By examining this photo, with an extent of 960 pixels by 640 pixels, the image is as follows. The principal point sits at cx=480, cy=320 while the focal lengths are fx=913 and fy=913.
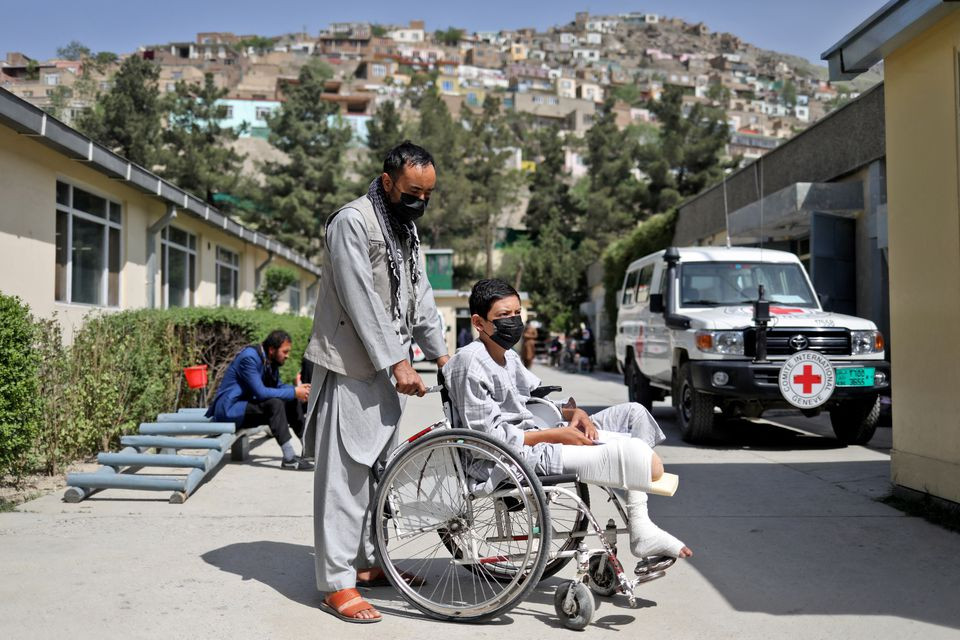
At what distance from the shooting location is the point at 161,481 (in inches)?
265

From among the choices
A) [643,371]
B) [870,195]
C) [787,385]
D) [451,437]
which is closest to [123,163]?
[643,371]

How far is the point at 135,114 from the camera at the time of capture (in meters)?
34.7

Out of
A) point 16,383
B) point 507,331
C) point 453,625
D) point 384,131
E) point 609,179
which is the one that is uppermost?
point 384,131

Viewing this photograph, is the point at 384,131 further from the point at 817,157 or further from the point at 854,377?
the point at 854,377

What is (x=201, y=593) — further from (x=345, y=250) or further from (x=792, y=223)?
(x=792, y=223)

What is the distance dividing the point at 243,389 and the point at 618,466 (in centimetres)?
560

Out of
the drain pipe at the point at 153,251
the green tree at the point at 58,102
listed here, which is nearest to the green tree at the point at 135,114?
the drain pipe at the point at 153,251

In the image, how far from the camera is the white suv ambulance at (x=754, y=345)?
921 cm

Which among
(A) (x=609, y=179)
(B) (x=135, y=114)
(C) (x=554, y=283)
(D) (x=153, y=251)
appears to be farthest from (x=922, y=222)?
(A) (x=609, y=179)

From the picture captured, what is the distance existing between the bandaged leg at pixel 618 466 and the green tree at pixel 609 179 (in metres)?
50.7

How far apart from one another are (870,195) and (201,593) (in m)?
14.0

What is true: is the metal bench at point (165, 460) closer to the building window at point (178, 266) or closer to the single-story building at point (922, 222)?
the single-story building at point (922, 222)

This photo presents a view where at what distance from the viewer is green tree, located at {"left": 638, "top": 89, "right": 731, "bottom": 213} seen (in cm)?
4378

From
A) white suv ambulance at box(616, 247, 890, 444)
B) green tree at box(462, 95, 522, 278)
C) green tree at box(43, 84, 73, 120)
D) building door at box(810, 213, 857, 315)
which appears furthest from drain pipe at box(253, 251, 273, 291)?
green tree at box(462, 95, 522, 278)
